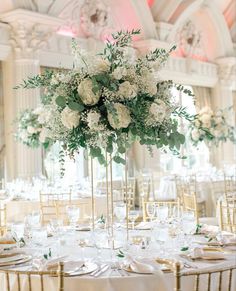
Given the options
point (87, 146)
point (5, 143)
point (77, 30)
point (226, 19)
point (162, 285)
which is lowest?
point (162, 285)

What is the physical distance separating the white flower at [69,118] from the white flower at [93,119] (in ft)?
0.29

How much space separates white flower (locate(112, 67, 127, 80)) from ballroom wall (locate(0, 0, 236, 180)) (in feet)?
18.4

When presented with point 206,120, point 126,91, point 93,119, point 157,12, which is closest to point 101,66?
point 126,91

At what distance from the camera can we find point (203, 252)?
334 centimetres

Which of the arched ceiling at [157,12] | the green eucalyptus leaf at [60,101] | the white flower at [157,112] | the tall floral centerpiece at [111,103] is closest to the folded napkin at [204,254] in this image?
the tall floral centerpiece at [111,103]

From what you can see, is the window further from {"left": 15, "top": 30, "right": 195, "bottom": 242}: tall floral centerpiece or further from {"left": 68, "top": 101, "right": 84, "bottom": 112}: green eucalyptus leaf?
{"left": 68, "top": 101, "right": 84, "bottom": 112}: green eucalyptus leaf

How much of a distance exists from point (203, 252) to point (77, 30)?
771cm

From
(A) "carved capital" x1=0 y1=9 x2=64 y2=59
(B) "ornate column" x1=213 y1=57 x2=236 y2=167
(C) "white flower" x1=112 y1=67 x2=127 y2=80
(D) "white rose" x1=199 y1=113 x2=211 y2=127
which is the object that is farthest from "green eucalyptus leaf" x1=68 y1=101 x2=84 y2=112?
(B) "ornate column" x1=213 y1=57 x2=236 y2=167

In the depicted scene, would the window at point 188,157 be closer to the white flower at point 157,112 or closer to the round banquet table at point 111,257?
the round banquet table at point 111,257

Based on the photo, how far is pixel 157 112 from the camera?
10.7 ft

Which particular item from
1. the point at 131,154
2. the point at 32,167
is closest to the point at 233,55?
the point at 131,154

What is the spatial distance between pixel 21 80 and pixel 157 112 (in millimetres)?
5905

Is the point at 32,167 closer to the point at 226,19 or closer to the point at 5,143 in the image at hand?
the point at 5,143

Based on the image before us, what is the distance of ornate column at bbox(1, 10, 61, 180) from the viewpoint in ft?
28.7
